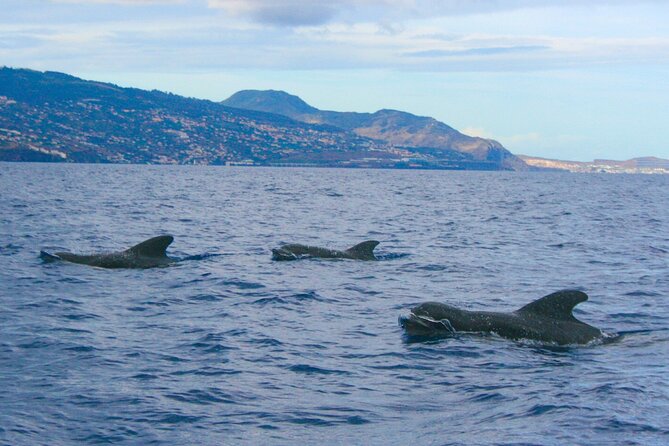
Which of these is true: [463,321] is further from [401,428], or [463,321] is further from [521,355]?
[401,428]

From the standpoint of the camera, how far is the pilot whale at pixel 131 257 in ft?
87.9

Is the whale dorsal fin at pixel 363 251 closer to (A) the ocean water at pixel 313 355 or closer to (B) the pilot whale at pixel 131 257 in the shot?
(A) the ocean water at pixel 313 355

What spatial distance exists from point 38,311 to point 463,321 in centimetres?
973

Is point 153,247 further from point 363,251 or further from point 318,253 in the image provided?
point 363,251

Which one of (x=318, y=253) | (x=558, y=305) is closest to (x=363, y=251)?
(x=318, y=253)

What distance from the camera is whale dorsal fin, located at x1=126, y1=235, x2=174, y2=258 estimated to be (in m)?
27.4

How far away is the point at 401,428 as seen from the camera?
12.5 metres

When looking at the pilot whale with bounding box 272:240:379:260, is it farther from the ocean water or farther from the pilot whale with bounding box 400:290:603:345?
the pilot whale with bounding box 400:290:603:345

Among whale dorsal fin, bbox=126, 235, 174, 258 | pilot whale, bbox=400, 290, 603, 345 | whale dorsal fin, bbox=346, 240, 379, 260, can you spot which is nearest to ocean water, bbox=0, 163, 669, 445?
pilot whale, bbox=400, 290, 603, 345

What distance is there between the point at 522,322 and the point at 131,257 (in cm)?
1370

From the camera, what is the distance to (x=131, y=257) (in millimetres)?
27047

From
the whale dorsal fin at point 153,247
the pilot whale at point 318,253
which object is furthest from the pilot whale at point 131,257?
the pilot whale at point 318,253

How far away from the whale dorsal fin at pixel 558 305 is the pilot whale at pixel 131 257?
13459 millimetres

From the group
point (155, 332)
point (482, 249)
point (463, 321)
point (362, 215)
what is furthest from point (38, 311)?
point (362, 215)
